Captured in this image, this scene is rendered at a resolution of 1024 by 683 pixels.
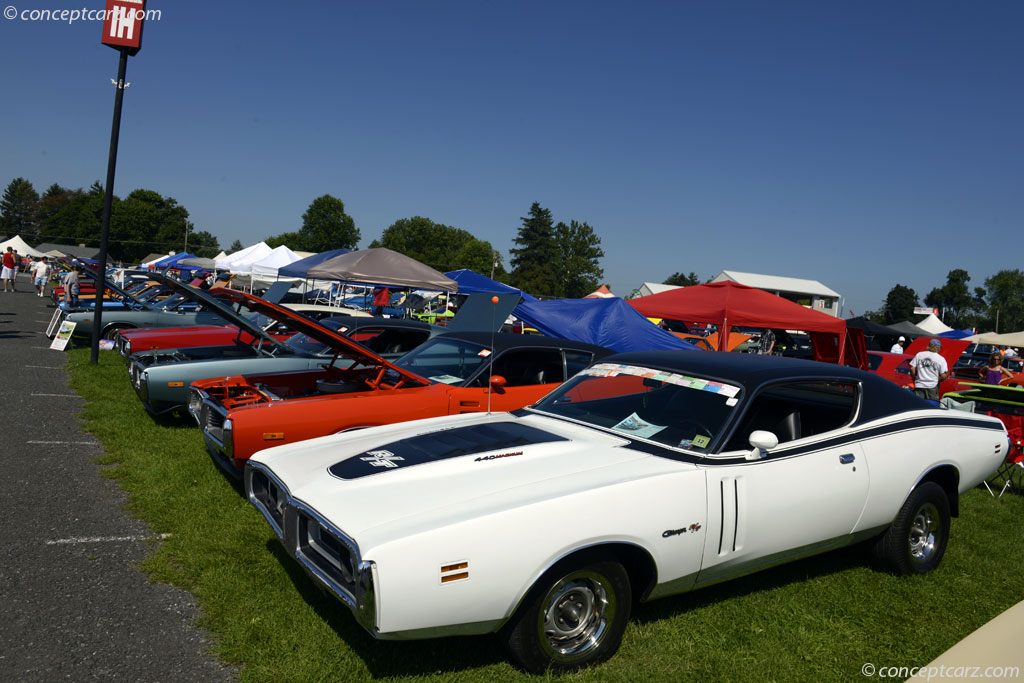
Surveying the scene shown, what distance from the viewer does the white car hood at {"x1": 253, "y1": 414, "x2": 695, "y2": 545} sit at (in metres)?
2.65

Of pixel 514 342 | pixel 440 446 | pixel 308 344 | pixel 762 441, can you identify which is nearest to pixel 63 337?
pixel 308 344

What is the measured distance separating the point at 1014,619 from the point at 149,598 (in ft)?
12.6

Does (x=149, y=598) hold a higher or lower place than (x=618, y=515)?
lower

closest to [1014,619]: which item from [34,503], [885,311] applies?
[34,503]

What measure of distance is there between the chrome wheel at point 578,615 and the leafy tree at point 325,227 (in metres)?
108

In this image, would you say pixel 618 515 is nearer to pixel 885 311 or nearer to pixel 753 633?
pixel 753 633

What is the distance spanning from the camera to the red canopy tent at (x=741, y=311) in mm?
12000

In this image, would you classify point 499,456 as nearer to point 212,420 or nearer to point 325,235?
point 212,420

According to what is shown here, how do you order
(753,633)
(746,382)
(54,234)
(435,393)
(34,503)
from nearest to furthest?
(753,633)
(746,382)
(34,503)
(435,393)
(54,234)

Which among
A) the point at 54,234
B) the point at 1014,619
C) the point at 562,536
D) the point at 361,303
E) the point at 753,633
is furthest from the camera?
the point at 54,234

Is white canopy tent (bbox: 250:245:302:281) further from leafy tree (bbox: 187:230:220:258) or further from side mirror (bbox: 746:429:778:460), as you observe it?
leafy tree (bbox: 187:230:220:258)

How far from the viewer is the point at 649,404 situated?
4.06 metres

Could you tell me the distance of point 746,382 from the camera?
3.63 metres

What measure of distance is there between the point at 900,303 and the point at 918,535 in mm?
100142
